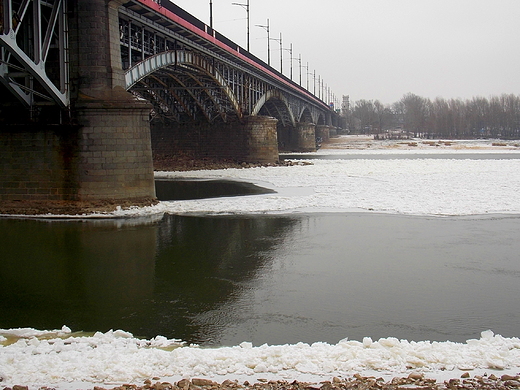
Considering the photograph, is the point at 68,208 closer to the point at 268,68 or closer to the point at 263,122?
the point at 263,122

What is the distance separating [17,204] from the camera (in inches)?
697

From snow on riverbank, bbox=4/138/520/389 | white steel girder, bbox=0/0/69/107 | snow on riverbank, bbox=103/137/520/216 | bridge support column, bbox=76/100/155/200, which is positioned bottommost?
snow on riverbank, bbox=4/138/520/389

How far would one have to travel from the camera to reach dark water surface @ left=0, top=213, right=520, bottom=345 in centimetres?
734

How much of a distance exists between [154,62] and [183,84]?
9082mm

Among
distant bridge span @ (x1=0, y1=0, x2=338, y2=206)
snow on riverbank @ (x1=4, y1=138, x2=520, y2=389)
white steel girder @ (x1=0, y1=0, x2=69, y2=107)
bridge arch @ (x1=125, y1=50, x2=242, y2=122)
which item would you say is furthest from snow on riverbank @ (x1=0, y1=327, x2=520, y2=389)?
bridge arch @ (x1=125, y1=50, x2=242, y2=122)

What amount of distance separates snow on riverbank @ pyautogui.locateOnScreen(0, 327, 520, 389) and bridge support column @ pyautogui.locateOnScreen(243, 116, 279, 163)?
37589 mm

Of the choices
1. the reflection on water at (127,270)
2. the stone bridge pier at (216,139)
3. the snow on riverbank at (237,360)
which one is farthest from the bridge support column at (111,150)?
the stone bridge pier at (216,139)

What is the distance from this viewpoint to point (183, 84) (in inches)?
1323

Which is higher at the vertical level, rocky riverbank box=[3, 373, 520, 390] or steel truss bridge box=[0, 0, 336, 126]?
steel truss bridge box=[0, 0, 336, 126]

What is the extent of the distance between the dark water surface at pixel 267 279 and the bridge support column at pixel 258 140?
2864cm

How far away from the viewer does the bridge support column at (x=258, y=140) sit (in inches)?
1729

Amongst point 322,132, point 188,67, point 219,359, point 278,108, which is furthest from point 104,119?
point 322,132

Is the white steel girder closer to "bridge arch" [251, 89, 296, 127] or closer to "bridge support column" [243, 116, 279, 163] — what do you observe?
"bridge support column" [243, 116, 279, 163]

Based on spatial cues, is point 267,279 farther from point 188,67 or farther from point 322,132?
point 322,132
